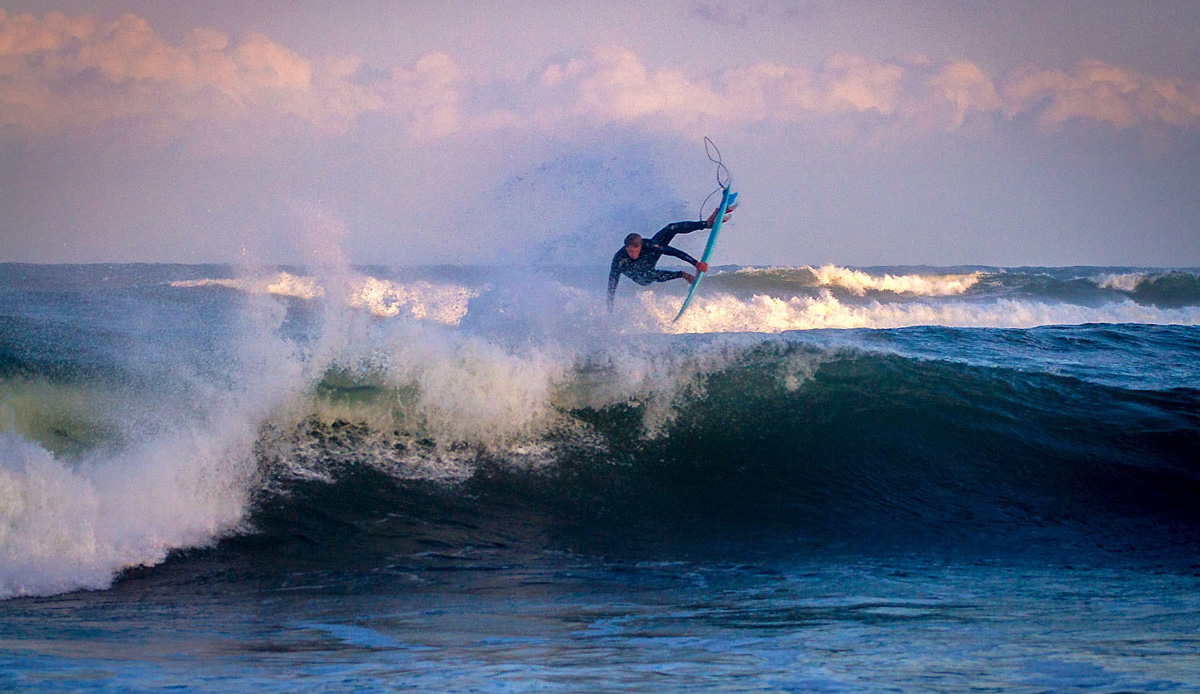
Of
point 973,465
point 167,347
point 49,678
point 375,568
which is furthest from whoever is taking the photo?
point 167,347

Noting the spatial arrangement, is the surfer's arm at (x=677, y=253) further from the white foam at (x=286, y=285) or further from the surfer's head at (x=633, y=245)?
the white foam at (x=286, y=285)

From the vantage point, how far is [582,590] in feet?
17.6

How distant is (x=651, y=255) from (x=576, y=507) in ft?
10.8

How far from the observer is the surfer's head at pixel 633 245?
902 centimetres

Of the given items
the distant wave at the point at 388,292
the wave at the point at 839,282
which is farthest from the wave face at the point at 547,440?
the wave at the point at 839,282

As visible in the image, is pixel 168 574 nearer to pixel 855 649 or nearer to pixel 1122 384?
pixel 855 649

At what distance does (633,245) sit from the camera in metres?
9.05

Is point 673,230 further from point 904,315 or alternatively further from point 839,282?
point 839,282

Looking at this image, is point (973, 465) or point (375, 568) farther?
point (973, 465)

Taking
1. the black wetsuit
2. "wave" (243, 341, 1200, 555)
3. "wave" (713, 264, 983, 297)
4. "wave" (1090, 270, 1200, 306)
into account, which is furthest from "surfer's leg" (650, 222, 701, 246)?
"wave" (1090, 270, 1200, 306)

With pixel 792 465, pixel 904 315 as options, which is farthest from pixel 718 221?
pixel 904 315

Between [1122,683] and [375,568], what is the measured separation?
14.9 feet

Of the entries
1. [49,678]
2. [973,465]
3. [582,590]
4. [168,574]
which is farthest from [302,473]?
[973,465]

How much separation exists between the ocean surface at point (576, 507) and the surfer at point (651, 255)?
2.43 ft
